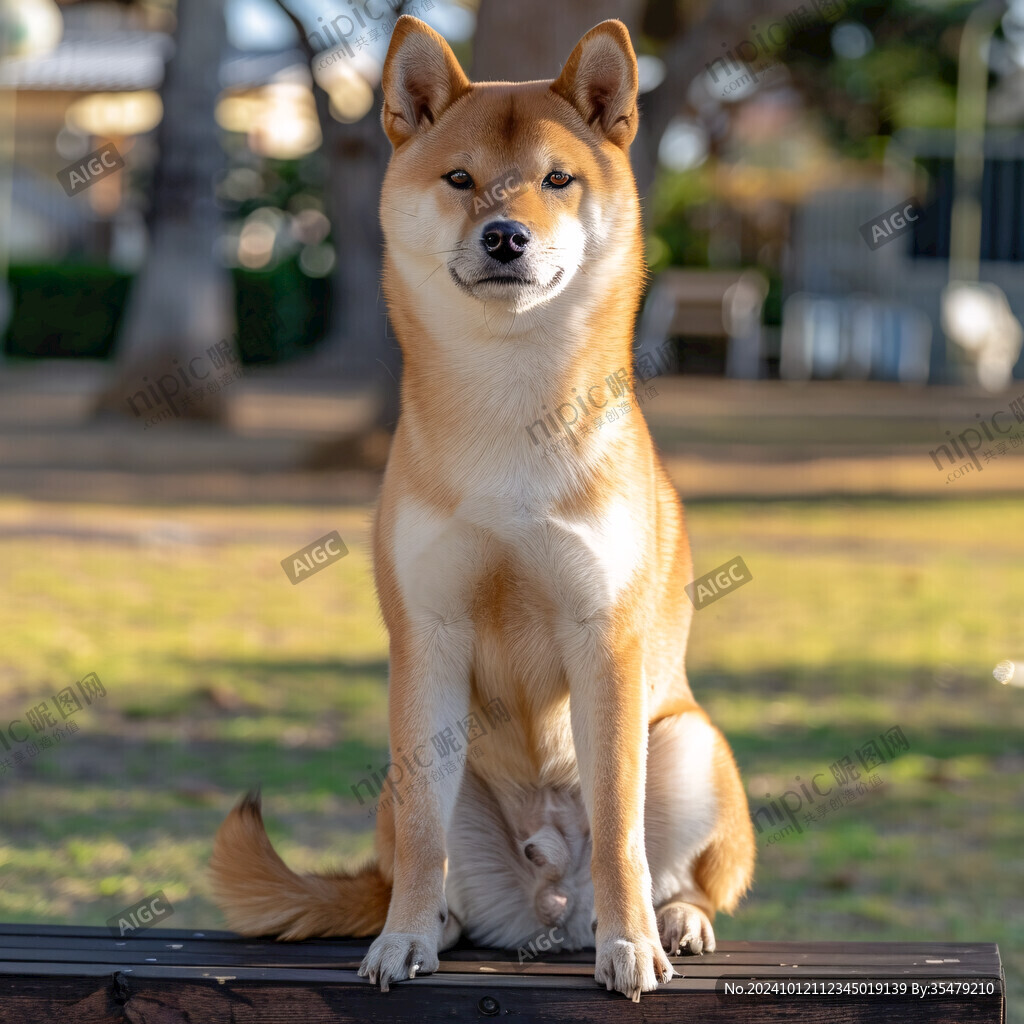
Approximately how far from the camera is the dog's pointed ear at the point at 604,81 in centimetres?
265

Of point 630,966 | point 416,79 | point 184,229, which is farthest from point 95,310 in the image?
point 630,966

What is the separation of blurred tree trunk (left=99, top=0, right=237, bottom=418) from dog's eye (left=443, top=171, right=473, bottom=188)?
1207cm

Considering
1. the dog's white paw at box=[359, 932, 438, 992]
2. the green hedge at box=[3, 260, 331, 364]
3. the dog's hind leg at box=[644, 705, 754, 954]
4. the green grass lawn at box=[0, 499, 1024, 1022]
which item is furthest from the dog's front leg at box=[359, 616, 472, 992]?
the green hedge at box=[3, 260, 331, 364]

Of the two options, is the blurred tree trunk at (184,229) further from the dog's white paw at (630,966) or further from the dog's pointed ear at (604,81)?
the dog's white paw at (630,966)

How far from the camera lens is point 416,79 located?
2738 mm

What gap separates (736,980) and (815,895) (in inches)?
71.4

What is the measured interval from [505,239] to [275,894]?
150 cm

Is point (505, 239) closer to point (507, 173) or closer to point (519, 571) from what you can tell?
point (507, 173)

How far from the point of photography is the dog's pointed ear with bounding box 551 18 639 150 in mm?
2650

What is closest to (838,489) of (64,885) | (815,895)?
(815,895)

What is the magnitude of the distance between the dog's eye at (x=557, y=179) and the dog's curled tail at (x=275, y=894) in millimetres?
1519

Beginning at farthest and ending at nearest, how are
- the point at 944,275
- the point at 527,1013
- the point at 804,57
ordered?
the point at 804,57 → the point at 944,275 → the point at 527,1013

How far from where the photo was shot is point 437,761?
264cm

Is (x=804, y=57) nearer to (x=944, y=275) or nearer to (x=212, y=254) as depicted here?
(x=944, y=275)
